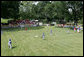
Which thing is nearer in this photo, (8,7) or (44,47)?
(44,47)

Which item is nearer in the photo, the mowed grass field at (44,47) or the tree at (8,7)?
the mowed grass field at (44,47)

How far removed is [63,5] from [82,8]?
6.10 m

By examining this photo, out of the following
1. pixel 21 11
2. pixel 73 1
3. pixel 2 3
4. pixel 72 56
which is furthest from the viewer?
pixel 21 11

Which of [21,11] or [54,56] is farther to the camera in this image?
[21,11]

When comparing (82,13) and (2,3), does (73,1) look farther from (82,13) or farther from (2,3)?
(2,3)

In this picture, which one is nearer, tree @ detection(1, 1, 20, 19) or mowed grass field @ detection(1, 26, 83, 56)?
mowed grass field @ detection(1, 26, 83, 56)

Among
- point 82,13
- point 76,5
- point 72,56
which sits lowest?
point 72,56

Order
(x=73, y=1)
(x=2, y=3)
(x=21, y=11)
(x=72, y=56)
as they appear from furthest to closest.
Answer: (x=21, y=11) → (x=73, y=1) → (x=2, y=3) → (x=72, y=56)

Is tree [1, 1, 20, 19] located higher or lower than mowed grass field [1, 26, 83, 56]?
higher

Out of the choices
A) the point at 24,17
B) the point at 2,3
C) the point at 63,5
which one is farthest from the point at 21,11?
Answer: the point at 63,5

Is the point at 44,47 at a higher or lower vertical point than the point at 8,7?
lower

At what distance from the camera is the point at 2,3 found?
121 feet

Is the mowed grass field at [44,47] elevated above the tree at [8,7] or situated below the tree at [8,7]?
below

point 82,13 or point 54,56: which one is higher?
point 82,13
